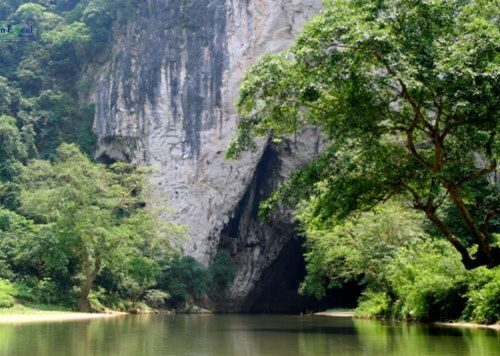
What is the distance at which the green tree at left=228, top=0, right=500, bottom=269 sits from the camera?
8609 millimetres

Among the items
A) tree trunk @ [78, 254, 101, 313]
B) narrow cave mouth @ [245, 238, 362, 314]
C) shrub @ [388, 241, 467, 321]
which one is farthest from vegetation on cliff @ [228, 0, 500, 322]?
narrow cave mouth @ [245, 238, 362, 314]

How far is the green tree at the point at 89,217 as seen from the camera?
23156 millimetres

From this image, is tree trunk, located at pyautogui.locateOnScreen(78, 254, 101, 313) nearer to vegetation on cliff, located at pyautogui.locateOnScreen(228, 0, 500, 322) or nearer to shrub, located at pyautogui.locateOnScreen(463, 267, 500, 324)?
vegetation on cliff, located at pyautogui.locateOnScreen(228, 0, 500, 322)

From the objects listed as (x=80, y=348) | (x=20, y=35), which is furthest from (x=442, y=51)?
(x=20, y=35)

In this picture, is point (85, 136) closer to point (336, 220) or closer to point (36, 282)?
point (36, 282)

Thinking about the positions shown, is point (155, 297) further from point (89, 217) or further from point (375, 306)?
point (375, 306)

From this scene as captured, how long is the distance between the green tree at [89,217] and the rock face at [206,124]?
101 inches

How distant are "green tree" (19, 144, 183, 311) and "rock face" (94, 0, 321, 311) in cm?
257

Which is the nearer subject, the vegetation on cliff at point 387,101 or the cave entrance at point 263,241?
the vegetation on cliff at point 387,101

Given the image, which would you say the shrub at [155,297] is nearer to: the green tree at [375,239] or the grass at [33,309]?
the grass at [33,309]

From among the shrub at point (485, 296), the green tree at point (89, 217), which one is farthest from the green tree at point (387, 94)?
the green tree at point (89, 217)

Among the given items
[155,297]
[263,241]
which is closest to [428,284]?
[155,297]

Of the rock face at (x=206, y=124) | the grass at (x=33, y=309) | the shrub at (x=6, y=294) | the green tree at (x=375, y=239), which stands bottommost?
the grass at (x=33, y=309)

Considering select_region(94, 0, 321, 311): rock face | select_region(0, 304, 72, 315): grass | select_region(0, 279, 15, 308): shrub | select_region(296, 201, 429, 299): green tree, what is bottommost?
select_region(0, 304, 72, 315): grass
